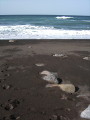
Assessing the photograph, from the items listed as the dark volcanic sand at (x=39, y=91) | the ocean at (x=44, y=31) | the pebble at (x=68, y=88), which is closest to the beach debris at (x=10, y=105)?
the dark volcanic sand at (x=39, y=91)

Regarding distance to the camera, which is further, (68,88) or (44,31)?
(44,31)

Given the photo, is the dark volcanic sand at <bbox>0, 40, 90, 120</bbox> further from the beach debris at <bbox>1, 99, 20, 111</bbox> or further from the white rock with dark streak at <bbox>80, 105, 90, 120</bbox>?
the white rock with dark streak at <bbox>80, 105, 90, 120</bbox>

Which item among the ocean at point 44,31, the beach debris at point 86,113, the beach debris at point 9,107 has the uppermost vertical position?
the beach debris at point 9,107

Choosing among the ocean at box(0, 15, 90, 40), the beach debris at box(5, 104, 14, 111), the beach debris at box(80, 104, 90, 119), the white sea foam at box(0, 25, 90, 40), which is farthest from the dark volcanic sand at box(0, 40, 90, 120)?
the ocean at box(0, 15, 90, 40)

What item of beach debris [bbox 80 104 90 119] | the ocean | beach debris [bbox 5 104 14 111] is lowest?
the ocean

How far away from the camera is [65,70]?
9609mm

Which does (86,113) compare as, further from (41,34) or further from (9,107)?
(41,34)

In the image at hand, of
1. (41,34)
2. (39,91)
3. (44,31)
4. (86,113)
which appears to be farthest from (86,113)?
(44,31)

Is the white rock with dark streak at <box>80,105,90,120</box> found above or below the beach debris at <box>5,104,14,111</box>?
below

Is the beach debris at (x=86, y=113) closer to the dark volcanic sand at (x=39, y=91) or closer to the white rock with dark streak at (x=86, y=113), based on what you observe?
the white rock with dark streak at (x=86, y=113)

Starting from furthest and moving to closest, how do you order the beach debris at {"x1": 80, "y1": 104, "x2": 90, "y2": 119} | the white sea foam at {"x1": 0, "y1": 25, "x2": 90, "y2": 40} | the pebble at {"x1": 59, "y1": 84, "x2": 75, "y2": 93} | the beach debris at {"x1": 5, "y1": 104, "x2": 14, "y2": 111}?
the white sea foam at {"x1": 0, "y1": 25, "x2": 90, "y2": 40} → the pebble at {"x1": 59, "y1": 84, "x2": 75, "y2": 93} → the beach debris at {"x1": 5, "y1": 104, "x2": 14, "y2": 111} → the beach debris at {"x1": 80, "y1": 104, "x2": 90, "y2": 119}

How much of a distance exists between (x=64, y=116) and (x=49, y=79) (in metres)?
2.43

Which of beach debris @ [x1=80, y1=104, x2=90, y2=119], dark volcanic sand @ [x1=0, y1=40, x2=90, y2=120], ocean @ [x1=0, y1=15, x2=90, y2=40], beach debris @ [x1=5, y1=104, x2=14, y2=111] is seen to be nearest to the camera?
beach debris @ [x1=80, y1=104, x2=90, y2=119]

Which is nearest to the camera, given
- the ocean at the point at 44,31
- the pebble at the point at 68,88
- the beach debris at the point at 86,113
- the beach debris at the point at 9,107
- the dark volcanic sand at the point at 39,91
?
the beach debris at the point at 86,113
